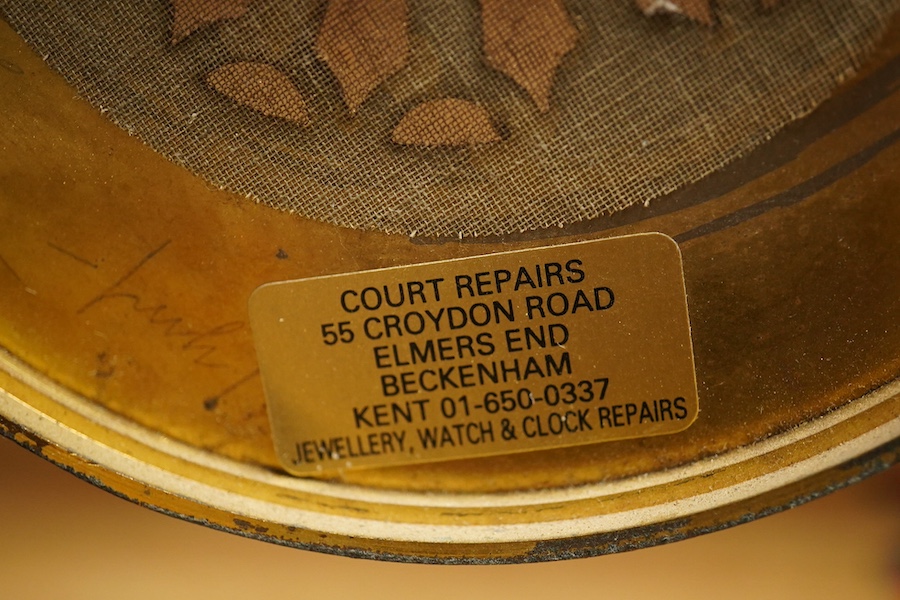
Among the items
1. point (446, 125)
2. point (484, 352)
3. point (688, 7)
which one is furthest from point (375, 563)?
point (688, 7)

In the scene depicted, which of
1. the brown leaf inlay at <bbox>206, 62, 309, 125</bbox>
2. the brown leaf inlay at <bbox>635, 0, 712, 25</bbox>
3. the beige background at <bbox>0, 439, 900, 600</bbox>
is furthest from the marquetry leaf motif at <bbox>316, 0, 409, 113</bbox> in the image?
the beige background at <bbox>0, 439, 900, 600</bbox>

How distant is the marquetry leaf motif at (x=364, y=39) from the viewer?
0.37m

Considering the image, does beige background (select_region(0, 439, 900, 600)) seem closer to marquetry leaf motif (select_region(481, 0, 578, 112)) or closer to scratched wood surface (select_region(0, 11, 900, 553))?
scratched wood surface (select_region(0, 11, 900, 553))

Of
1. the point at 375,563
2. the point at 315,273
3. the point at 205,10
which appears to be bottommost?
the point at 375,563

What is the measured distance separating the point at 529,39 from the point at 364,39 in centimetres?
10

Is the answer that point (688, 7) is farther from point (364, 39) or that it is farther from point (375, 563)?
point (375, 563)

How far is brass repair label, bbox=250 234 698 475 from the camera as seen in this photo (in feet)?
1.26

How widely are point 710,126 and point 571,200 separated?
0.10m

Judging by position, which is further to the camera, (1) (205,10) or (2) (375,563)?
(2) (375,563)

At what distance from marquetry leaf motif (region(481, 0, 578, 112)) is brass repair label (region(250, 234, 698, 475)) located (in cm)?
11

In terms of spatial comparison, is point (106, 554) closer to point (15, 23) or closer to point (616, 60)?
point (15, 23)

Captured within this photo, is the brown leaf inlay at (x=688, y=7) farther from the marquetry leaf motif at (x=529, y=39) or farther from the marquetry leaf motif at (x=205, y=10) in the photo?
the marquetry leaf motif at (x=205, y=10)

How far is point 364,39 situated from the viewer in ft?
1.21

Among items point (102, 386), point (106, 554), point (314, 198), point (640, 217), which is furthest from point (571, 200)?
point (106, 554)
